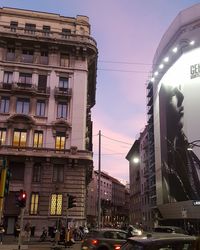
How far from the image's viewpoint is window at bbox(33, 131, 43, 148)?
1629 inches

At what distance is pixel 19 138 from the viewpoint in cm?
4128

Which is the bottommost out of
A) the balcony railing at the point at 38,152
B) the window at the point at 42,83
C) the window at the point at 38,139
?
the balcony railing at the point at 38,152

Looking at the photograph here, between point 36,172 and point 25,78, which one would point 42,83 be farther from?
point 36,172

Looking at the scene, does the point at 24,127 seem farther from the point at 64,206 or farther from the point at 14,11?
the point at 14,11

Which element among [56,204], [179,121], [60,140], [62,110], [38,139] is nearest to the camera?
[56,204]

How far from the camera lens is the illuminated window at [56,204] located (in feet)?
129

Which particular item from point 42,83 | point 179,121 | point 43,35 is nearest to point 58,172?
point 42,83

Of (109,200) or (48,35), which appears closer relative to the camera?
(48,35)

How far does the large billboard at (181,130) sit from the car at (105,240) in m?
34.4

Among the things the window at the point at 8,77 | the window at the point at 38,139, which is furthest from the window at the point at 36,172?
the window at the point at 8,77

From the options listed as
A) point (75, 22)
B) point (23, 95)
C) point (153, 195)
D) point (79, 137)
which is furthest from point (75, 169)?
point (153, 195)

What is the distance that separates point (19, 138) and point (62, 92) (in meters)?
6.88

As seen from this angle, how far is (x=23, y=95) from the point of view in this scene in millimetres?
42562

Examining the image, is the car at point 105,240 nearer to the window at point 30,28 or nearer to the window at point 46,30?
the window at point 46,30
